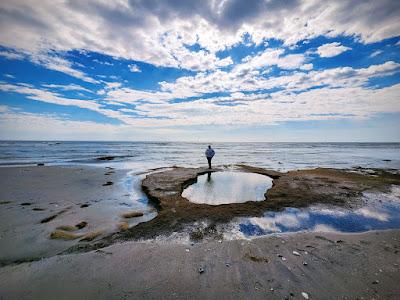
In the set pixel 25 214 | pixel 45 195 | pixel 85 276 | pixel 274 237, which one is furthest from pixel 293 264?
pixel 45 195

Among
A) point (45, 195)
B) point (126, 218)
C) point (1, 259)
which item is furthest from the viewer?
point (45, 195)

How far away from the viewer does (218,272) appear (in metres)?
4.76

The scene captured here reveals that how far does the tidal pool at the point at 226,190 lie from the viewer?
10.8 metres

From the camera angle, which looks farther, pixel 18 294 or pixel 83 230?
pixel 83 230

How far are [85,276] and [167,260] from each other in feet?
5.60

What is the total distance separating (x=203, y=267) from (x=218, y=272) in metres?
0.36

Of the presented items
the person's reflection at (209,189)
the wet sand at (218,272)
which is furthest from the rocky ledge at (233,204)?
the wet sand at (218,272)

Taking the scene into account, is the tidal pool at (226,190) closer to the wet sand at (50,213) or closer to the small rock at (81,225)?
the wet sand at (50,213)

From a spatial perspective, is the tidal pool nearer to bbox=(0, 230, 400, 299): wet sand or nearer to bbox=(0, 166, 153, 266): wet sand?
bbox=(0, 166, 153, 266): wet sand

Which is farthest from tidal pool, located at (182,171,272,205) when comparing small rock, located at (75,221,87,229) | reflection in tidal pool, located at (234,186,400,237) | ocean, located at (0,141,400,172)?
ocean, located at (0,141,400,172)

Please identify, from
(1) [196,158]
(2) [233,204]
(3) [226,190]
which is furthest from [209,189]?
(1) [196,158]

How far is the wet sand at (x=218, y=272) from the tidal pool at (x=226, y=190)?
4643 mm

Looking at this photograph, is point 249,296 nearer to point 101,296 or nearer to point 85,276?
point 101,296

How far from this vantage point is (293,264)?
16.5 ft
